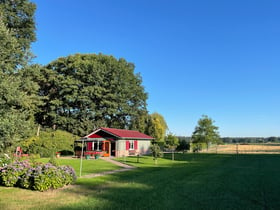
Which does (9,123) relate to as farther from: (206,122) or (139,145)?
(206,122)

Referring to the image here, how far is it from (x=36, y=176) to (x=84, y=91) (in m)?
26.3

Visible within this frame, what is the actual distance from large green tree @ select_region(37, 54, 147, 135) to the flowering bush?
2496cm

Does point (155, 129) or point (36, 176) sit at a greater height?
point (155, 129)

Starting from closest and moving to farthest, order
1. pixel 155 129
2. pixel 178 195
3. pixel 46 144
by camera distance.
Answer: pixel 178 195 < pixel 46 144 < pixel 155 129

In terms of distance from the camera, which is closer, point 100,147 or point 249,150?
point 100,147

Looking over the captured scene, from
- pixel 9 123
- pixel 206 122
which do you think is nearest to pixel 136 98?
pixel 206 122

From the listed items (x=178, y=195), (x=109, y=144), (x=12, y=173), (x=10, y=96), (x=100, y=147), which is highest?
(x=10, y=96)

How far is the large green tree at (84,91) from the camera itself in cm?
3406

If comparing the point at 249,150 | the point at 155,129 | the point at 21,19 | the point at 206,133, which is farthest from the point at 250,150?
the point at 21,19

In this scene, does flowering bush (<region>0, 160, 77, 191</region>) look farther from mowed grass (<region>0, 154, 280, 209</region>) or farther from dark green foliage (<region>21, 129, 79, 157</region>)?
dark green foliage (<region>21, 129, 79, 157</region>)

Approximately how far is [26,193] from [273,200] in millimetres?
8620

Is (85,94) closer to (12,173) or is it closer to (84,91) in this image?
(84,91)

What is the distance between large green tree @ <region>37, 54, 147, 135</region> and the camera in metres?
34.1

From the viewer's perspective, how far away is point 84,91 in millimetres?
33719
